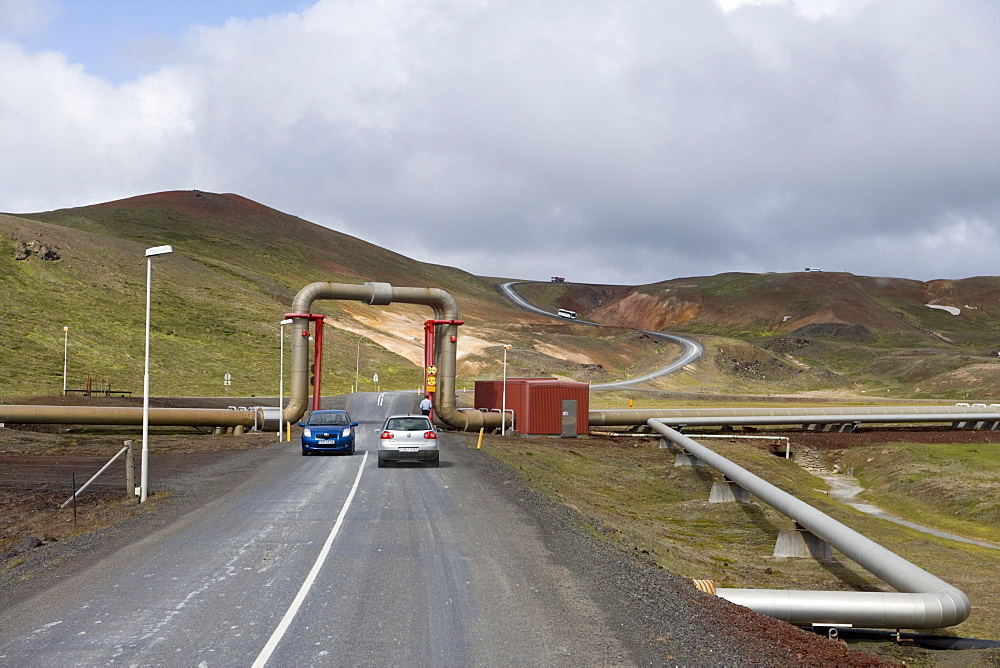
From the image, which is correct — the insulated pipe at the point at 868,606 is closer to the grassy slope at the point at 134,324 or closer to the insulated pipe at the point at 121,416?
the insulated pipe at the point at 121,416

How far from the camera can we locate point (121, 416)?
5850 cm

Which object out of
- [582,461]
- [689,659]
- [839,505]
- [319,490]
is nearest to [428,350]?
[582,461]

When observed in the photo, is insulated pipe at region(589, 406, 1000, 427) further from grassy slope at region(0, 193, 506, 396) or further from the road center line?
grassy slope at region(0, 193, 506, 396)

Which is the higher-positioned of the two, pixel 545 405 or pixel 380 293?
pixel 380 293

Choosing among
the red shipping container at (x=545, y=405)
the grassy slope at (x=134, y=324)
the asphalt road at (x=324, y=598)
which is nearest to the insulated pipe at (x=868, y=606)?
the asphalt road at (x=324, y=598)

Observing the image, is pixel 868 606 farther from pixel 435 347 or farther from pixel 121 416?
pixel 121 416

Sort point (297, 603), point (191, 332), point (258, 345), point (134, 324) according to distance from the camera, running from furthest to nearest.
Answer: point (258, 345) → point (191, 332) → point (134, 324) → point (297, 603)

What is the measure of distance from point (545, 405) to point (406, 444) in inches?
967

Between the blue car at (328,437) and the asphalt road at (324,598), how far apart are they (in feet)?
48.9

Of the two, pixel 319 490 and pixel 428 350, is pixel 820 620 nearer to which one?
pixel 319 490

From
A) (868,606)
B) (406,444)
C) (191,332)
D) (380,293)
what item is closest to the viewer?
(868,606)

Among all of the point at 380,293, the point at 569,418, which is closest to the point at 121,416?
the point at 380,293

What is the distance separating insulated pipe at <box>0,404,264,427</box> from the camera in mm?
57500

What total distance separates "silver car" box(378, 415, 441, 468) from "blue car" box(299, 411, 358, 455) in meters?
5.39
